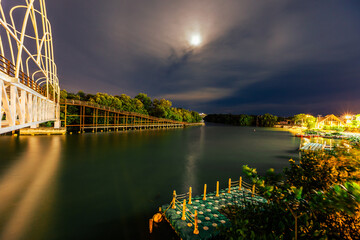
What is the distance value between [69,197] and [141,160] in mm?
11312

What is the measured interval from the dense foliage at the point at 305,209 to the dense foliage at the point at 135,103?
60574 mm

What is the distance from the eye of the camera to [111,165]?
19.9 meters

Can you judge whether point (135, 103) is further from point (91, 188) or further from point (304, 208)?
point (304, 208)

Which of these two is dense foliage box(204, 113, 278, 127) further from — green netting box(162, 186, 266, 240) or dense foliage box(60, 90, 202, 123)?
green netting box(162, 186, 266, 240)

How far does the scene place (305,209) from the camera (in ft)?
15.6

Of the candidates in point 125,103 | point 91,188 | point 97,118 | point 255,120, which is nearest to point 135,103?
point 125,103

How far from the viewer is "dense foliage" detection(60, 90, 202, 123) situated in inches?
2308

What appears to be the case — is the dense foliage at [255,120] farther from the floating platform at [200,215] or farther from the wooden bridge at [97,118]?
the floating platform at [200,215]

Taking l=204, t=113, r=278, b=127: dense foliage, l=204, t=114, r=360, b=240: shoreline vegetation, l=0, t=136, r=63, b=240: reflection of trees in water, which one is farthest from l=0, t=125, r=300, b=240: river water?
l=204, t=113, r=278, b=127: dense foliage

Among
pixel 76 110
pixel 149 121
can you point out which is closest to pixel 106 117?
pixel 76 110

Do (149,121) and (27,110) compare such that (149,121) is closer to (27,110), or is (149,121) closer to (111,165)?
(111,165)

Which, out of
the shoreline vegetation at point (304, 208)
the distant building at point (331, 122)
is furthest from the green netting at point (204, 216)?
the distant building at point (331, 122)

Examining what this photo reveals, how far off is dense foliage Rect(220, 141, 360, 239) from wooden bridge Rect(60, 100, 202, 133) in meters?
47.6

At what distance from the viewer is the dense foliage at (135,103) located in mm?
58616
